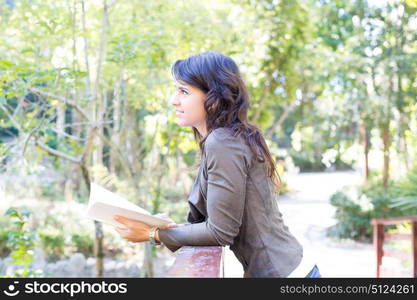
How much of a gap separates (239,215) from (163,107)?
501 cm

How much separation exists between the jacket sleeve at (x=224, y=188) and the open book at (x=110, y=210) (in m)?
0.18

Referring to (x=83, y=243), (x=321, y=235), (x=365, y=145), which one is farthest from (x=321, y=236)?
(x=83, y=243)

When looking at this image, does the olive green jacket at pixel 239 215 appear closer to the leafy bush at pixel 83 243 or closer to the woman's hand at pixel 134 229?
the woman's hand at pixel 134 229

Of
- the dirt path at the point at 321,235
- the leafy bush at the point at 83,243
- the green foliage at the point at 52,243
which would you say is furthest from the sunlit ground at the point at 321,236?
the green foliage at the point at 52,243

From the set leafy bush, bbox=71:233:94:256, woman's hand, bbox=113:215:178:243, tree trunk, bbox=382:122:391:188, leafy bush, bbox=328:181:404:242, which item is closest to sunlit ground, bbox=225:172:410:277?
leafy bush, bbox=328:181:404:242

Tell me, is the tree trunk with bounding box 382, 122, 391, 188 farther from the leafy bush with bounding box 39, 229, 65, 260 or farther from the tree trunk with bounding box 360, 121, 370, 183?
the leafy bush with bounding box 39, 229, 65, 260

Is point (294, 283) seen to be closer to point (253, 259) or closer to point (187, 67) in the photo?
point (253, 259)

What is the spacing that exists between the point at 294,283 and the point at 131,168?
4851mm

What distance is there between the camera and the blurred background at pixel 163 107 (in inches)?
178

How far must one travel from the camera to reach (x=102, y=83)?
5.82m

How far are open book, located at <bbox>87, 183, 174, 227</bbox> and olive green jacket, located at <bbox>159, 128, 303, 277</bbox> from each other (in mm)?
51

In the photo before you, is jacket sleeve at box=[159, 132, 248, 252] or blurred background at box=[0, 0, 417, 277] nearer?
jacket sleeve at box=[159, 132, 248, 252]

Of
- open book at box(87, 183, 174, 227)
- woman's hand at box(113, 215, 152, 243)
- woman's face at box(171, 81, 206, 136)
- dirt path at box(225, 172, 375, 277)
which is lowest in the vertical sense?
dirt path at box(225, 172, 375, 277)

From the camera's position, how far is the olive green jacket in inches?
56.5
